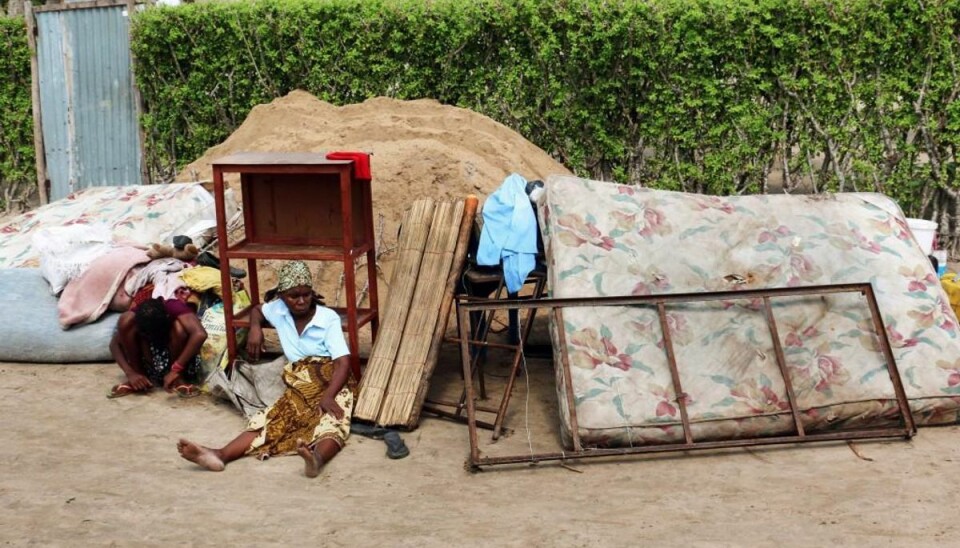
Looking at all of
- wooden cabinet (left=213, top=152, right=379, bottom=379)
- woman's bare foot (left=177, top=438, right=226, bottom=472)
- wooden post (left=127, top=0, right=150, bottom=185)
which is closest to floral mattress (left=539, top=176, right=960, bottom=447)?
wooden cabinet (left=213, top=152, right=379, bottom=379)

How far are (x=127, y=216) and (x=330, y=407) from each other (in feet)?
12.4

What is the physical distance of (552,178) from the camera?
6.13m

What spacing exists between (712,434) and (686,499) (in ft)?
2.29

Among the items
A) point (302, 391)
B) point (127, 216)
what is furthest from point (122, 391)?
point (127, 216)

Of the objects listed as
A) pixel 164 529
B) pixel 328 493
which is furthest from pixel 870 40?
pixel 164 529

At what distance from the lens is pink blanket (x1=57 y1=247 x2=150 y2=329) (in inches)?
272

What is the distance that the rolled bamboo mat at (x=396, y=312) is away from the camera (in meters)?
5.73

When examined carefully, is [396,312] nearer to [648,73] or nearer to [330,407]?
[330,407]

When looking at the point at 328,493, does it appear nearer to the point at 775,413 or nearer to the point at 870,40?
the point at 775,413

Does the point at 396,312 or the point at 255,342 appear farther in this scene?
the point at 396,312

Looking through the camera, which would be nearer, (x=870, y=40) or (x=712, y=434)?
(x=712, y=434)

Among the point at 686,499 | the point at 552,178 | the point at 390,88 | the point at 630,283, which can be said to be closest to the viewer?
the point at 686,499

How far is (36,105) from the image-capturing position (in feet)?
34.7

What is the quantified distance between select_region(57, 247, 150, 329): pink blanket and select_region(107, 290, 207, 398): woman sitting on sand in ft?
1.59
